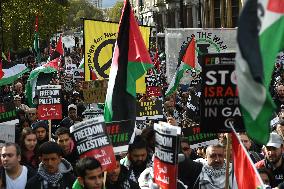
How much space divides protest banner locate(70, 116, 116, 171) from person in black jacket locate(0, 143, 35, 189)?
71 cm

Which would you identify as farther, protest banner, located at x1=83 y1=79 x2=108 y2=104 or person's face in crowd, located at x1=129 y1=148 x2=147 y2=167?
protest banner, located at x1=83 y1=79 x2=108 y2=104

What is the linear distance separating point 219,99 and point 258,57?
1708mm

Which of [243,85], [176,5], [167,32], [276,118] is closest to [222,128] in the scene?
[243,85]

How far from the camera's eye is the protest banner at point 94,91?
10.6 m

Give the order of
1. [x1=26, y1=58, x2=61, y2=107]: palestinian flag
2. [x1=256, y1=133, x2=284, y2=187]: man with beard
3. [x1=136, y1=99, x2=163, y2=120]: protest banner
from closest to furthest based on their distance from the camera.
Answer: [x1=256, y1=133, x2=284, y2=187]: man with beard, [x1=136, y1=99, x2=163, y2=120]: protest banner, [x1=26, y1=58, x2=61, y2=107]: palestinian flag

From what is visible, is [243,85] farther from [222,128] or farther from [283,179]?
[283,179]

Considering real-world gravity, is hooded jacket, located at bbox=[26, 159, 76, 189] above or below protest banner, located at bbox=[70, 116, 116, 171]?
below

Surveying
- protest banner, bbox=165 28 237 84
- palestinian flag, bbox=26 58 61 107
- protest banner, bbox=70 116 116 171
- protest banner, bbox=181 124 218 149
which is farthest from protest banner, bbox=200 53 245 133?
protest banner, bbox=165 28 237 84

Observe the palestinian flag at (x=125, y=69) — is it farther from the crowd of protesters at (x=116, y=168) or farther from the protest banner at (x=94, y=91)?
the protest banner at (x=94, y=91)

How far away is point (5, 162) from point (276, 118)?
5.00 metres

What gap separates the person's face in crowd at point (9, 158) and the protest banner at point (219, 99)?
6.17 ft

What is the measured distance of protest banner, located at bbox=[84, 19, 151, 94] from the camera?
11.4 metres

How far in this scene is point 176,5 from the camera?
65125 millimetres

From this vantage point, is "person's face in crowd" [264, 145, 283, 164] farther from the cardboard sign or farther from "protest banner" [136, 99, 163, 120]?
the cardboard sign
